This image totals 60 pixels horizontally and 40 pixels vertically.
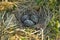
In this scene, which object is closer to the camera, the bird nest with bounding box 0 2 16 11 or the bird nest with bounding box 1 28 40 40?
the bird nest with bounding box 1 28 40 40

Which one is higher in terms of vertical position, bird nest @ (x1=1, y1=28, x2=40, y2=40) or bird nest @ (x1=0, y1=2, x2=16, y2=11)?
bird nest @ (x1=0, y1=2, x2=16, y2=11)

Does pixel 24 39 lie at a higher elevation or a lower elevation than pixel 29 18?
lower

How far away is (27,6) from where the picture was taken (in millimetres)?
2951

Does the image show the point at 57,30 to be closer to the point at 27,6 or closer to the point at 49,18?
the point at 49,18

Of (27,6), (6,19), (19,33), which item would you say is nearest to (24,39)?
(19,33)

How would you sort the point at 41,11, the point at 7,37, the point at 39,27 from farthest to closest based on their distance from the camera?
the point at 41,11 < the point at 39,27 < the point at 7,37

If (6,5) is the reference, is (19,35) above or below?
below

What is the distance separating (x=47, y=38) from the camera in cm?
261

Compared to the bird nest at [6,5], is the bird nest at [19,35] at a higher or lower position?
lower

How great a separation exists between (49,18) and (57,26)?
0.15 metres

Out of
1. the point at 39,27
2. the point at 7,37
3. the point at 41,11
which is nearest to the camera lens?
the point at 7,37

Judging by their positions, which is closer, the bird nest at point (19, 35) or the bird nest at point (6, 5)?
the bird nest at point (19, 35)

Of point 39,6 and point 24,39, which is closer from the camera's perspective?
point 24,39

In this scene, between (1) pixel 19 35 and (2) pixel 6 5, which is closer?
(1) pixel 19 35
